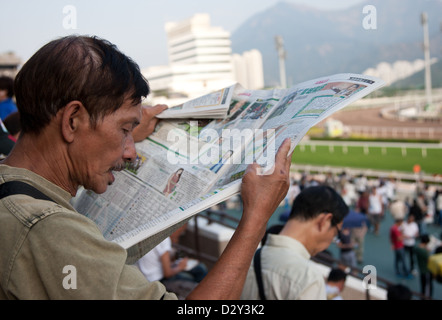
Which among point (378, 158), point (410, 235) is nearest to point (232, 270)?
point (410, 235)

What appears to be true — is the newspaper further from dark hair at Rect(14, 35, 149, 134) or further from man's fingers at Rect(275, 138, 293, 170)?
dark hair at Rect(14, 35, 149, 134)

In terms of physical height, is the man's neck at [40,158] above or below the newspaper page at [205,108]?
below

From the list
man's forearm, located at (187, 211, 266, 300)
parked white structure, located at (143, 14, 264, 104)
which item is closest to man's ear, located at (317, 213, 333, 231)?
man's forearm, located at (187, 211, 266, 300)

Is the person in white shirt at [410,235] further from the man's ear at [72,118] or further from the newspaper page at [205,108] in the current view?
the man's ear at [72,118]

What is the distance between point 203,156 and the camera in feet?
5.90

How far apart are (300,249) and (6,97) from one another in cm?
373

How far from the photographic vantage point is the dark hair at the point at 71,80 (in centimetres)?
110

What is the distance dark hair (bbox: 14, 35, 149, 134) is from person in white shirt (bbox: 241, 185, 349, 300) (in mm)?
1295

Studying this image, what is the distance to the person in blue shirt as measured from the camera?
456 centimetres

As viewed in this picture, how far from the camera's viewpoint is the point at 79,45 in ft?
3.77

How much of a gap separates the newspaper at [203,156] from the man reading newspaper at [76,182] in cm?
16

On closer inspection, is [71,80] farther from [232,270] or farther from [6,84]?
[6,84]

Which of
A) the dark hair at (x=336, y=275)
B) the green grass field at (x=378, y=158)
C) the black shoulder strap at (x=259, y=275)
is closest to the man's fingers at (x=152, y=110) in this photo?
the black shoulder strap at (x=259, y=275)
